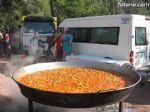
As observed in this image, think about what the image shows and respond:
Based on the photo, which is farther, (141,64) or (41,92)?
(141,64)

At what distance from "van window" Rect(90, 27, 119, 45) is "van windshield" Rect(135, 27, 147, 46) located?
0.63 meters

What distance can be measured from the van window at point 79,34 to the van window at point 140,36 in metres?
2.16

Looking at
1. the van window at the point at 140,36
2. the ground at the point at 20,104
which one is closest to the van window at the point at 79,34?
the van window at the point at 140,36

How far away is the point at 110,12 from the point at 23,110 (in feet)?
68.3

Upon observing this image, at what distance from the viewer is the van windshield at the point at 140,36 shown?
10.0 metres

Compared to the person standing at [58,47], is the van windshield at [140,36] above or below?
above

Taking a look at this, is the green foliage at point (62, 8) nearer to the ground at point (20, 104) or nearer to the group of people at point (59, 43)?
the group of people at point (59, 43)

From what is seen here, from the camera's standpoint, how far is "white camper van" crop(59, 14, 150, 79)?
982cm

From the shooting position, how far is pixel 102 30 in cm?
1078

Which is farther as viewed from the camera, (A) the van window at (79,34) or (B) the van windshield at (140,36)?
(A) the van window at (79,34)

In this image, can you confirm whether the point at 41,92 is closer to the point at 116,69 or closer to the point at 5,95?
the point at 116,69

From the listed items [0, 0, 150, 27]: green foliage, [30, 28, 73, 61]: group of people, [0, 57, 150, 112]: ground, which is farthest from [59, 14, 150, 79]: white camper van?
[0, 0, 150, 27]: green foliage

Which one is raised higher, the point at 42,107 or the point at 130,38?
the point at 130,38

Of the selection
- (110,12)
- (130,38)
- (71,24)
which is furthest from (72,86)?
(110,12)
